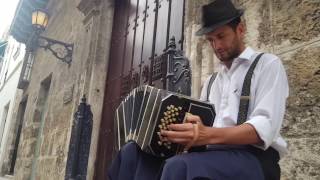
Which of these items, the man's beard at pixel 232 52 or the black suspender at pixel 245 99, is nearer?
the black suspender at pixel 245 99

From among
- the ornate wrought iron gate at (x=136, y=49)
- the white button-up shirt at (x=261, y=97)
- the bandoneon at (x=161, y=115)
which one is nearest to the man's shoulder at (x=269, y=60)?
the white button-up shirt at (x=261, y=97)

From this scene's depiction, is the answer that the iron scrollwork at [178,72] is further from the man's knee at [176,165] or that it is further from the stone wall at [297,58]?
the man's knee at [176,165]

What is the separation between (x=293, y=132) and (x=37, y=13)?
17.0ft

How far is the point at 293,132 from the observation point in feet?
5.41

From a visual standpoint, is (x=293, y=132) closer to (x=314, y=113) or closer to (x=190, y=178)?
(x=314, y=113)

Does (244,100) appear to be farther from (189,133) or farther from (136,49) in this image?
(136,49)

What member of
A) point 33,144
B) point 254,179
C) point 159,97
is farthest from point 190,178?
point 33,144

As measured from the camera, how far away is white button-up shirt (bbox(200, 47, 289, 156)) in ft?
4.17

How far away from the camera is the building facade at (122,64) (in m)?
1.66

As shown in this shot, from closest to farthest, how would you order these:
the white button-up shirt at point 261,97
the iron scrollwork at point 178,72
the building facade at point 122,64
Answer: the white button-up shirt at point 261,97 → the building facade at point 122,64 → the iron scrollwork at point 178,72

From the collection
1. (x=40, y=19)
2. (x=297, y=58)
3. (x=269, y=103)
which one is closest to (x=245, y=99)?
(x=269, y=103)

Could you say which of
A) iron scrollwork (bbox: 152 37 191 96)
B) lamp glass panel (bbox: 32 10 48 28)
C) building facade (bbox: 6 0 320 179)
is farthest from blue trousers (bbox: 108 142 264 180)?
lamp glass panel (bbox: 32 10 48 28)

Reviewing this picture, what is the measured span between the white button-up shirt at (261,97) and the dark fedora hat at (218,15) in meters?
0.16

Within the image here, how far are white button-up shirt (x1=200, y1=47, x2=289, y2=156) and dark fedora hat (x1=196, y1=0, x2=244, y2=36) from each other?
0.16m
